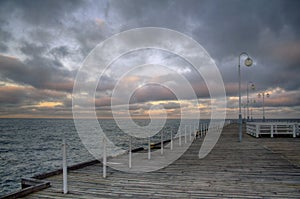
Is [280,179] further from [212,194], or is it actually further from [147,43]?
[147,43]

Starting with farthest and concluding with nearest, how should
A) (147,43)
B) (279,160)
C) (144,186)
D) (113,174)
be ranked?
(147,43) < (279,160) < (113,174) < (144,186)

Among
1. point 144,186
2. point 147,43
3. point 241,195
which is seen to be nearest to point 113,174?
point 144,186

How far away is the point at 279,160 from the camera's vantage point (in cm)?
937

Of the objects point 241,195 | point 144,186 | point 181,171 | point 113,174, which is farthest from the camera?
point 181,171

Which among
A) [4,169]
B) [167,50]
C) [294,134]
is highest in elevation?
[167,50]

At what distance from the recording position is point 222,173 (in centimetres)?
723

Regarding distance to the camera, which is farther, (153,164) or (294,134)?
(294,134)

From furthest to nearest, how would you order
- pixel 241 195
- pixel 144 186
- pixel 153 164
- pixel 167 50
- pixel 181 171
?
pixel 167 50, pixel 153 164, pixel 181 171, pixel 144 186, pixel 241 195

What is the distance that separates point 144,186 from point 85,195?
1.37m

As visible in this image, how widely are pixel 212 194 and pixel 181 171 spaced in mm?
2440

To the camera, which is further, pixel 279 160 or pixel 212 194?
pixel 279 160

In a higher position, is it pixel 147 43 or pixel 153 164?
pixel 147 43

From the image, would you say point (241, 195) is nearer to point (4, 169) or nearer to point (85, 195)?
point (85, 195)

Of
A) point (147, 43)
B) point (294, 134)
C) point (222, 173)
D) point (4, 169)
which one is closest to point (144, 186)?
point (222, 173)
